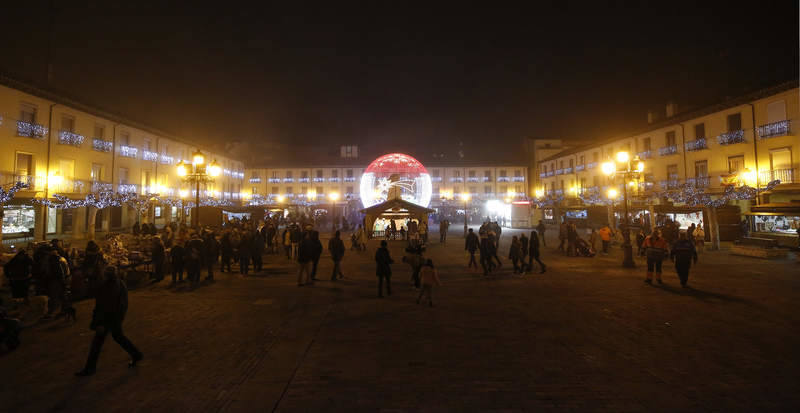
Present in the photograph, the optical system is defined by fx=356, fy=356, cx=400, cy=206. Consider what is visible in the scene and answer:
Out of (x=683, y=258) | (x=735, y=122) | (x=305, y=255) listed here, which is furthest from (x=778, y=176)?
(x=305, y=255)

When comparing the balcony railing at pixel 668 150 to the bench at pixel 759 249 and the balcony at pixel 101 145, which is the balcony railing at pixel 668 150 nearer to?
the bench at pixel 759 249

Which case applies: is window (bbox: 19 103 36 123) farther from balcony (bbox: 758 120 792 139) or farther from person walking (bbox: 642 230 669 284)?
balcony (bbox: 758 120 792 139)

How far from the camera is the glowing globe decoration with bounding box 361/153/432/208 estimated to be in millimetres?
24391

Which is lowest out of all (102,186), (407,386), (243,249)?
(407,386)

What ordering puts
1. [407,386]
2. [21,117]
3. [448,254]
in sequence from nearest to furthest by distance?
[407,386] < [448,254] < [21,117]

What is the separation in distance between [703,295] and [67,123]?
3655cm

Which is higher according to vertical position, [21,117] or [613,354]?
[21,117]

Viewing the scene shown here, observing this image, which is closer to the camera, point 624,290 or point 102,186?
point 624,290

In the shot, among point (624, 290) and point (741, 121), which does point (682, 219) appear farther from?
point (624, 290)

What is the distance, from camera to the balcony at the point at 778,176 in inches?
842

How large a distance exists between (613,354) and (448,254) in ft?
41.4

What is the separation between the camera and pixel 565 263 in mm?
15133

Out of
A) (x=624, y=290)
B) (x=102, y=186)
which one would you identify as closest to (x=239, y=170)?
(x=102, y=186)

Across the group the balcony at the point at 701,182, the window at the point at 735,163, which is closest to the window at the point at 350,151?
the balcony at the point at 701,182
